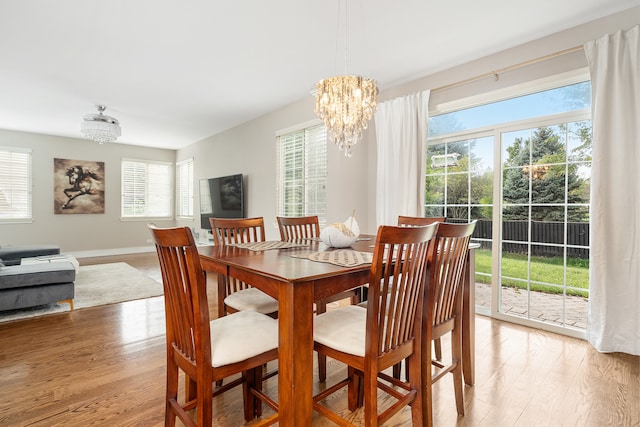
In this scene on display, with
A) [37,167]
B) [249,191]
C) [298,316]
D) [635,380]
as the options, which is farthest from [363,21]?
[37,167]

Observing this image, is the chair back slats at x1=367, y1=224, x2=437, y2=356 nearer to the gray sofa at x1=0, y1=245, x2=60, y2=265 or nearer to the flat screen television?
the flat screen television

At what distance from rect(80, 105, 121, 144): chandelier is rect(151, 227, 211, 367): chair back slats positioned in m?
4.33

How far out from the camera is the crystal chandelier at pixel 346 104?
2.20 meters

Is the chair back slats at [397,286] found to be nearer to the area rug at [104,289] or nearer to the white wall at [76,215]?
the area rug at [104,289]

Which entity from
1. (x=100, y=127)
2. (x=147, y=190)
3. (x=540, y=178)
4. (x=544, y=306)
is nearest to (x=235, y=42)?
(x=100, y=127)

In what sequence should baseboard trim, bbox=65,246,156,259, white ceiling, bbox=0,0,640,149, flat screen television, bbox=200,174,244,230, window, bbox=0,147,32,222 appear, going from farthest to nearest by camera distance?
baseboard trim, bbox=65,246,156,259
window, bbox=0,147,32,222
flat screen television, bbox=200,174,244,230
white ceiling, bbox=0,0,640,149

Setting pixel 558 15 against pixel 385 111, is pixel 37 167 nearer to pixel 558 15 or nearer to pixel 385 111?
pixel 385 111

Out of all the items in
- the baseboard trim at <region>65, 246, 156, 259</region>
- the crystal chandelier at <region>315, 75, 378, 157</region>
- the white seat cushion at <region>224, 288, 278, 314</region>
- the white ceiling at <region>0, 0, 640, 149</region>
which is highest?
the white ceiling at <region>0, 0, 640, 149</region>

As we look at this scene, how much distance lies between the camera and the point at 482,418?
165cm

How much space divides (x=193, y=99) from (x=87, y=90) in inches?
49.8

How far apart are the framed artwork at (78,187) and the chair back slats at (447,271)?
786 cm

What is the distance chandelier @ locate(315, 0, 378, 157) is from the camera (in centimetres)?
220

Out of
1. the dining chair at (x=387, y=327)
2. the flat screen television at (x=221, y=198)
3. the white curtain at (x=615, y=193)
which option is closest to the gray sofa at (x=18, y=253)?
the flat screen television at (x=221, y=198)

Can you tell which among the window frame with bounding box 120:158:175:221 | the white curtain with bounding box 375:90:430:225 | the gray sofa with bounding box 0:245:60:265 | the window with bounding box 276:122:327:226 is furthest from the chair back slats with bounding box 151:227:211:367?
the window frame with bounding box 120:158:175:221
